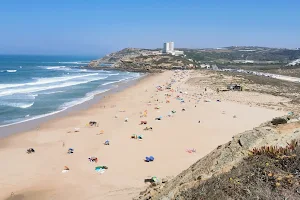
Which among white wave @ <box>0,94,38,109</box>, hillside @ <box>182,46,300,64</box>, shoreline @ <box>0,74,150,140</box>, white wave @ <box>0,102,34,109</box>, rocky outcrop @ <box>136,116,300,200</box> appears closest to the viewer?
rocky outcrop @ <box>136,116,300,200</box>

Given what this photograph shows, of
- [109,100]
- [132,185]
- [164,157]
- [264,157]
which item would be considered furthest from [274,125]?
[109,100]

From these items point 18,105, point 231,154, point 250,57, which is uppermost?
point 231,154

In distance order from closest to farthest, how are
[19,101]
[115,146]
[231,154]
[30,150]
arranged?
[231,154] → [30,150] → [115,146] → [19,101]

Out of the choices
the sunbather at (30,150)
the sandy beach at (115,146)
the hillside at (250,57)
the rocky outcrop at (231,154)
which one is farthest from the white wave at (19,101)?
the hillside at (250,57)

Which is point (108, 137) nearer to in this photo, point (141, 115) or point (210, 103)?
point (141, 115)

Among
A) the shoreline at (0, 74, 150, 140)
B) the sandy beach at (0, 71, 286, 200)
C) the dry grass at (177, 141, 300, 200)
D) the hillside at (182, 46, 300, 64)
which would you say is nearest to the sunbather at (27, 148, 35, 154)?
the sandy beach at (0, 71, 286, 200)

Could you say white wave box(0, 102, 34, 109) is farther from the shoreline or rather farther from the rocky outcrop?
the rocky outcrop

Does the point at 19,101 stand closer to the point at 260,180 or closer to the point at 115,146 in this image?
the point at 115,146

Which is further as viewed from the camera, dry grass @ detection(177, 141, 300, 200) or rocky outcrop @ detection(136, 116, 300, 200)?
rocky outcrop @ detection(136, 116, 300, 200)

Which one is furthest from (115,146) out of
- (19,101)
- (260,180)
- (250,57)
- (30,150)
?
(250,57)
